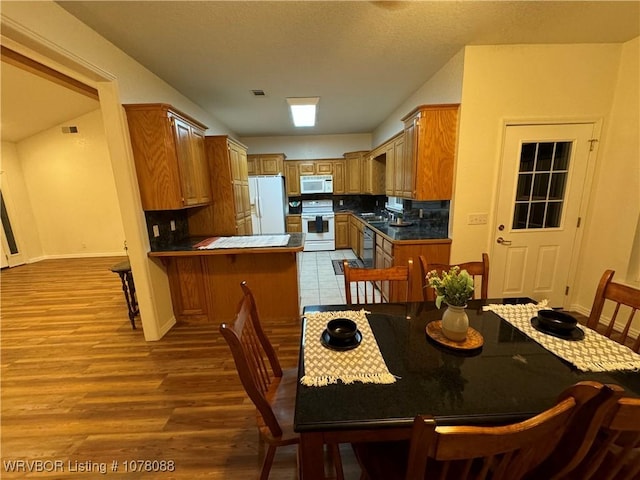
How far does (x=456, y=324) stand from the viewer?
1.21 meters

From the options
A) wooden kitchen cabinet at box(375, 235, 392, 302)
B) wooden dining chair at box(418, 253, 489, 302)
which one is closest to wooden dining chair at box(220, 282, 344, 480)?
wooden dining chair at box(418, 253, 489, 302)

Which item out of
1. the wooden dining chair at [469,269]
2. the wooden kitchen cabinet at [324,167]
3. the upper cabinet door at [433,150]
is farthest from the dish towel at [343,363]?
the wooden kitchen cabinet at [324,167]

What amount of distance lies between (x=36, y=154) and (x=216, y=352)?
6751 mm

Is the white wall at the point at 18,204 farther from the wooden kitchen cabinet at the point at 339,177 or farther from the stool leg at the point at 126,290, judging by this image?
the wooden kitchen cabinet at the point at 339,177

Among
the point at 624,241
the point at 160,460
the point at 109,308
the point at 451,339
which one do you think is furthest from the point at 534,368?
the point at 109,308

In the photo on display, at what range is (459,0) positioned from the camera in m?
1.80

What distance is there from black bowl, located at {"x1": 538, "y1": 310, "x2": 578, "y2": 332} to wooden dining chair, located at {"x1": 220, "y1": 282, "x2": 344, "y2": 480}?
116cm

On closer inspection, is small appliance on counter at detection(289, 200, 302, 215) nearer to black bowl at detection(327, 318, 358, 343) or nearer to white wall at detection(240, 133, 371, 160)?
white wall at detection(240, 133, 371, 160)

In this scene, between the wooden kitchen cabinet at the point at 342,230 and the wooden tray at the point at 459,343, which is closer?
the wooden tray at the point at 459,343

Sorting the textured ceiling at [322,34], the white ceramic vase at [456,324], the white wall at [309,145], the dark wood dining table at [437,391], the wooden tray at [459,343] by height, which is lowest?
the dark wood dining table at [437,391]

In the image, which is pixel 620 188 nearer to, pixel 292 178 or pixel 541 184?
pixel 541 184

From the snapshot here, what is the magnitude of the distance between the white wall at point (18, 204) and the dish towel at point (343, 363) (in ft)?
25.0

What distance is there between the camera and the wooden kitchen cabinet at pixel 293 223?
6.12 meters

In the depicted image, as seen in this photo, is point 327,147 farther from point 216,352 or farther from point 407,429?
point 407,429
